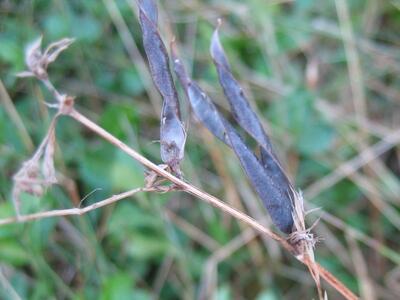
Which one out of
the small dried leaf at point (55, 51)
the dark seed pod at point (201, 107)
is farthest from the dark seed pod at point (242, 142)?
the small dried leaf at point (55, 51)

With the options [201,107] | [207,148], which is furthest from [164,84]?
[207,148]

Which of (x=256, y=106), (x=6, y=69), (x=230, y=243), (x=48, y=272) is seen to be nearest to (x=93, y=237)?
(x=48, y=272)

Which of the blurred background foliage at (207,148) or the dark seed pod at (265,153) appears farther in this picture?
the blurred background foliage at (207,148)

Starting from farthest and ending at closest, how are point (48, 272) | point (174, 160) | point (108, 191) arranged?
point (108, 191) < point (48, 272) < point (174, 160)

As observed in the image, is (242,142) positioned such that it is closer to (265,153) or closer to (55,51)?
(265,153)

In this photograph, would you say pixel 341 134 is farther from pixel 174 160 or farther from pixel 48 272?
pixel 174 160

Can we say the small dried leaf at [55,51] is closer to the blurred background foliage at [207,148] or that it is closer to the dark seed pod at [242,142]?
the dark seed pod at [242,142]
